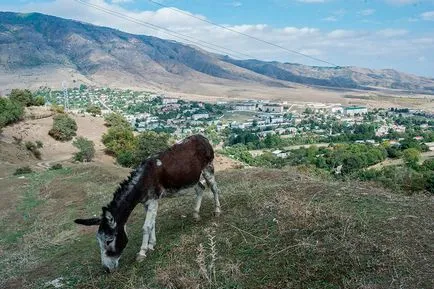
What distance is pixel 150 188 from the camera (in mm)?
9570

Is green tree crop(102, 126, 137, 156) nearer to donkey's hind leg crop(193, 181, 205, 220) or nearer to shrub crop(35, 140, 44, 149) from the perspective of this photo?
shrub crop(35, 140, 44, 149)

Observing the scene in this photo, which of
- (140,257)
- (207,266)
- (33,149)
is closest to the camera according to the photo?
(207,266)

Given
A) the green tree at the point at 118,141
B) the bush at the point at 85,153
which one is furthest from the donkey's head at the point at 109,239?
the green tree at the point at 118,141

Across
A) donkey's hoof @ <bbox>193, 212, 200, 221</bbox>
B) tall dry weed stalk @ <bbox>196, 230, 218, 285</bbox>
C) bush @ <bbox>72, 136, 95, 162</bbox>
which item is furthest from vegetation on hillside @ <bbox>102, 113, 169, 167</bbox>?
tall dry weed stalk @ <bbox>196, 230, 218, 285</bbox>

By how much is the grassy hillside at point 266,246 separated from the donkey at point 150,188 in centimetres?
41

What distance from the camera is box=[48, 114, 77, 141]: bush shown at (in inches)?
2505

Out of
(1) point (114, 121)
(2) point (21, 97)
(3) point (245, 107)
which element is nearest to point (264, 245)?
(1) point (114, 121)

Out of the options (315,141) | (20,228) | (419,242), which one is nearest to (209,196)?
(419,242)

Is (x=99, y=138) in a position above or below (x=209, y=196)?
below

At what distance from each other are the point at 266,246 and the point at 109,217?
10.2 ft

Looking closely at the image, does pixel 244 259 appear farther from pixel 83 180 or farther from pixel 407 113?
pixel 407 113

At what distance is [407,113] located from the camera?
16462 centimetres

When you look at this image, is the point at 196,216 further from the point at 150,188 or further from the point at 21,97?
the point at 21,97

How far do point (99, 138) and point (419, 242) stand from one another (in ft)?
205
